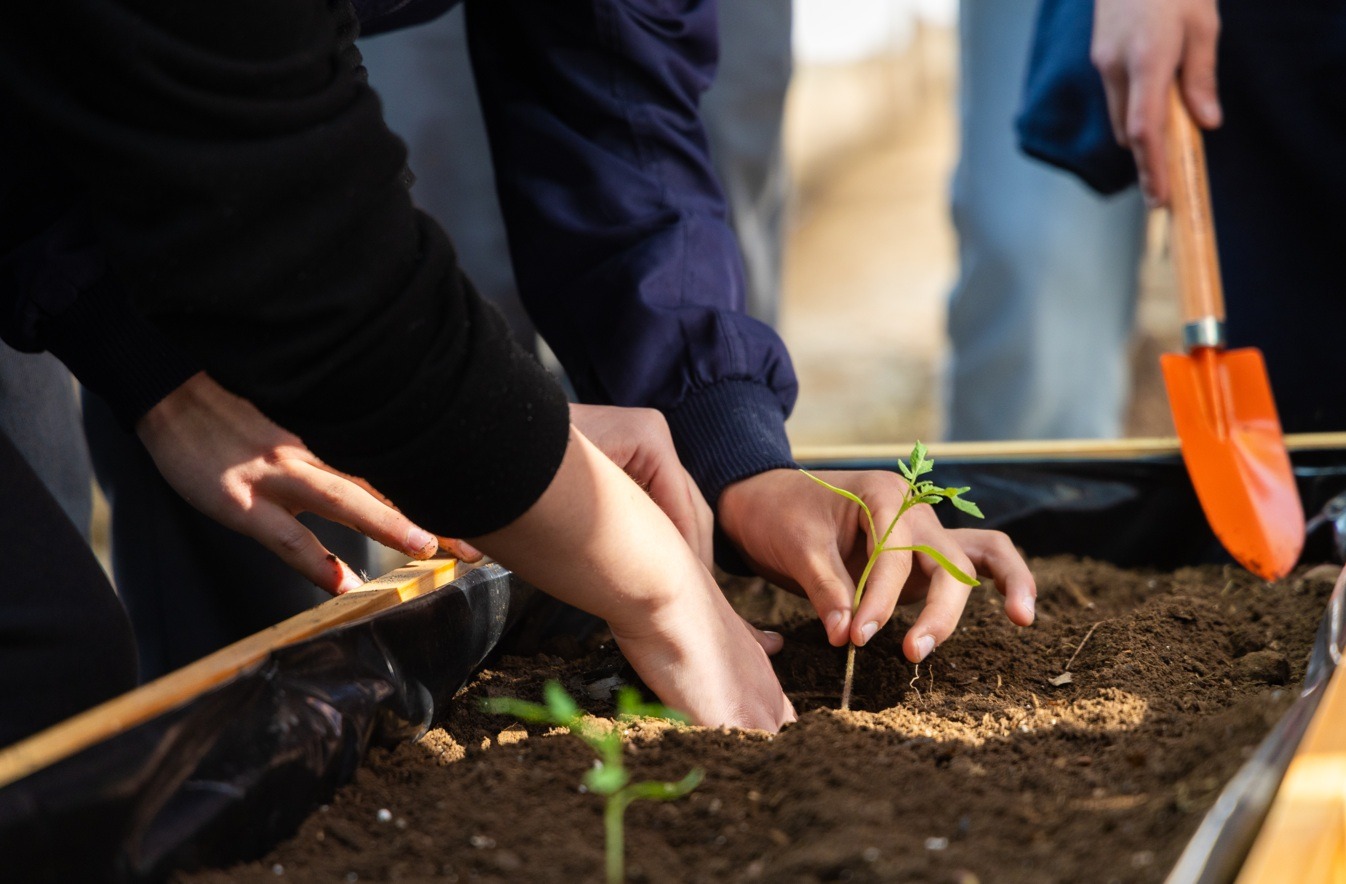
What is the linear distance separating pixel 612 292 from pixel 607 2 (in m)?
0.36

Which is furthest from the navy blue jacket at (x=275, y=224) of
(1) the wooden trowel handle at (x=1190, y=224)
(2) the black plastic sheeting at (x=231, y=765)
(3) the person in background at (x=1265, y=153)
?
(3) the person in background at (x=1265, y=153)

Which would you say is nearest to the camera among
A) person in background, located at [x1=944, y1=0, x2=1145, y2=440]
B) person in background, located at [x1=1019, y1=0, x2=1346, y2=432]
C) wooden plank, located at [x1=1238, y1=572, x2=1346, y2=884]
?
wooden plank, located at [x1=1238, y1=572, x2=1346, y2=884]

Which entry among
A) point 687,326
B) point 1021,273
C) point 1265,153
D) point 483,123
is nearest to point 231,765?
point 687,326

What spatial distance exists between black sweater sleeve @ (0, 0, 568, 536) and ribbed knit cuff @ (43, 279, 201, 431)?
1.33 feet

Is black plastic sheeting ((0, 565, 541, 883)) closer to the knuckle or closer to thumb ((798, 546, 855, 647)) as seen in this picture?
the knuckle

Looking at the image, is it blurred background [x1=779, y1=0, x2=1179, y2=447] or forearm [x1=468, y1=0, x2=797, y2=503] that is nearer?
forearm [x1=468, y1=0, x2=797, y2=503]

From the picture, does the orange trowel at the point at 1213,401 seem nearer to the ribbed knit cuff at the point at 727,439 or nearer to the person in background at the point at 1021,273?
the ribbed knit cuff at the point at 727,439

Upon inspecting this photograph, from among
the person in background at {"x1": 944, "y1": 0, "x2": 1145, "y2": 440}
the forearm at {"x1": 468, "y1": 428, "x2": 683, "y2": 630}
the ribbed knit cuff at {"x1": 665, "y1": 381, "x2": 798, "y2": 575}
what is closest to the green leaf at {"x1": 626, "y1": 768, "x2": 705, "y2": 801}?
the forearm at {"x1": 468, "y1": 428, "x2": 683, "y2": 630}

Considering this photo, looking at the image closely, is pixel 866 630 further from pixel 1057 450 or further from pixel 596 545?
pixel 1057 450

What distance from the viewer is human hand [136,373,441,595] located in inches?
43.3

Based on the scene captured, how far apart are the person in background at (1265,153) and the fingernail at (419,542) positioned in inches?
48.3

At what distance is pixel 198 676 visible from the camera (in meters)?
0.80

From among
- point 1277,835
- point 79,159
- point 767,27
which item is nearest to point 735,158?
point 767,27

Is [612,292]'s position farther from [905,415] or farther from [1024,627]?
[905,415]
